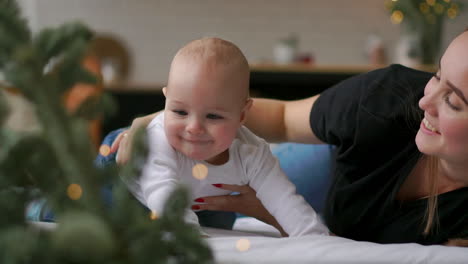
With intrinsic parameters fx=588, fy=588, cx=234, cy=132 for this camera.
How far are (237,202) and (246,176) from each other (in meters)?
0.08

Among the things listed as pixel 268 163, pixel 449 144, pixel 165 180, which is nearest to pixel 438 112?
pixel 449 144

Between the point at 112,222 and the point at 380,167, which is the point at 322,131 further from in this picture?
the point at 112,222

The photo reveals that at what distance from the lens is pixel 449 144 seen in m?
1.07

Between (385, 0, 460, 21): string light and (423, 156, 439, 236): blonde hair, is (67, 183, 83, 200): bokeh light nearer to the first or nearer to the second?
(423, 156, 439, 236): blonde hair

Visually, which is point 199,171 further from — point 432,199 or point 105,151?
point 432,199

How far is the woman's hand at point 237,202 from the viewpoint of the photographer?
1.21 metres

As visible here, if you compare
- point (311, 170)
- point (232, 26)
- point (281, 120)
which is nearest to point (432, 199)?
point (281, 120)

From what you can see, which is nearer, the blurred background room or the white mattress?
the white mattress

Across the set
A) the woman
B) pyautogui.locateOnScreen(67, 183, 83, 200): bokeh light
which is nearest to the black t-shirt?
the woman

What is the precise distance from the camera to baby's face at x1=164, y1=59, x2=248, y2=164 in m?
1.03

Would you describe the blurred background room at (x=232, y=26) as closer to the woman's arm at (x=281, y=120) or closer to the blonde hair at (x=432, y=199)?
the woman's arm at (x=281, y=120)

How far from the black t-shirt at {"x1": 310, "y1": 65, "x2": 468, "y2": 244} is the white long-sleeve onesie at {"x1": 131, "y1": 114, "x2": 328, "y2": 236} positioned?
0.14 metres

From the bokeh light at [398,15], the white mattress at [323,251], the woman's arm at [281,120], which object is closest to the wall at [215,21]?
the bokeh light at [398,15]

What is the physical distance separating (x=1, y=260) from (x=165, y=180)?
594mm
